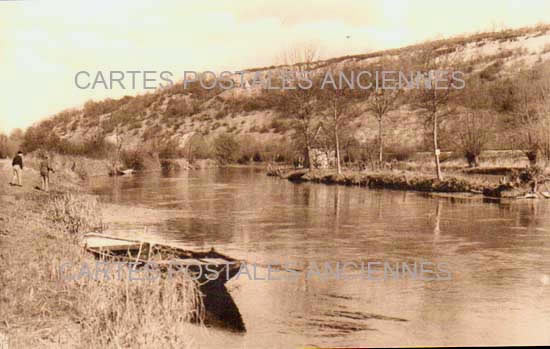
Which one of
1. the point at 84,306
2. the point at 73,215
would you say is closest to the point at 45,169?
the point at 73,215

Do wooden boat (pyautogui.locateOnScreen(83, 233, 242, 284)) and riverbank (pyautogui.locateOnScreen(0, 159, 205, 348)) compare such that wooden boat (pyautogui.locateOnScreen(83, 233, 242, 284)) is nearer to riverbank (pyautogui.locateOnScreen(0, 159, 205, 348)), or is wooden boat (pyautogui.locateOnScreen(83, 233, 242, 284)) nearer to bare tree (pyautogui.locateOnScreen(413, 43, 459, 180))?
riverbank (pyautogui.locateOnScreen(0, 159, 205, 348))

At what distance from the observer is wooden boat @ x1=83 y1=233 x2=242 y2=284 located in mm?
7461

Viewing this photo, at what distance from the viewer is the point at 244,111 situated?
22.9 meters

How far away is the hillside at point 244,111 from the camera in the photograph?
1160cm

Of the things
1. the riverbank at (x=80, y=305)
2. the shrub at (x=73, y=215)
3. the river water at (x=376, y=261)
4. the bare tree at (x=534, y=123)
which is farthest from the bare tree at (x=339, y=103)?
the riverbank at (x=80, y=305)

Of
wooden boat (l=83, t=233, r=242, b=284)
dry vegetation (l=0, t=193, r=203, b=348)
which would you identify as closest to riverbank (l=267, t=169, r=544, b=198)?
wooden boat (l=83, t=233, r=242, b=284)

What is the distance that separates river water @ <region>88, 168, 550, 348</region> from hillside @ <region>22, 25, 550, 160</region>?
2.59 m

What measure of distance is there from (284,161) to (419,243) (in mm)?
26572

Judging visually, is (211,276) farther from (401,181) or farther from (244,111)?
(244,111)

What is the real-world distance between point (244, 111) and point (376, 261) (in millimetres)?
13880

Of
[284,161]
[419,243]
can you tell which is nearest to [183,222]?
[419,243]

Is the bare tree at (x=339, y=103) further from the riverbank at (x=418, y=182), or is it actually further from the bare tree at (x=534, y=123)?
the bare tree at (x=534, y=123)

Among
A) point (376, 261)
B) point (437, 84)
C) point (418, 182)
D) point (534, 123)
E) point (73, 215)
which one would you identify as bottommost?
point (376, 261)

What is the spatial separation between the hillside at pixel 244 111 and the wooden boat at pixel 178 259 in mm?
2814
